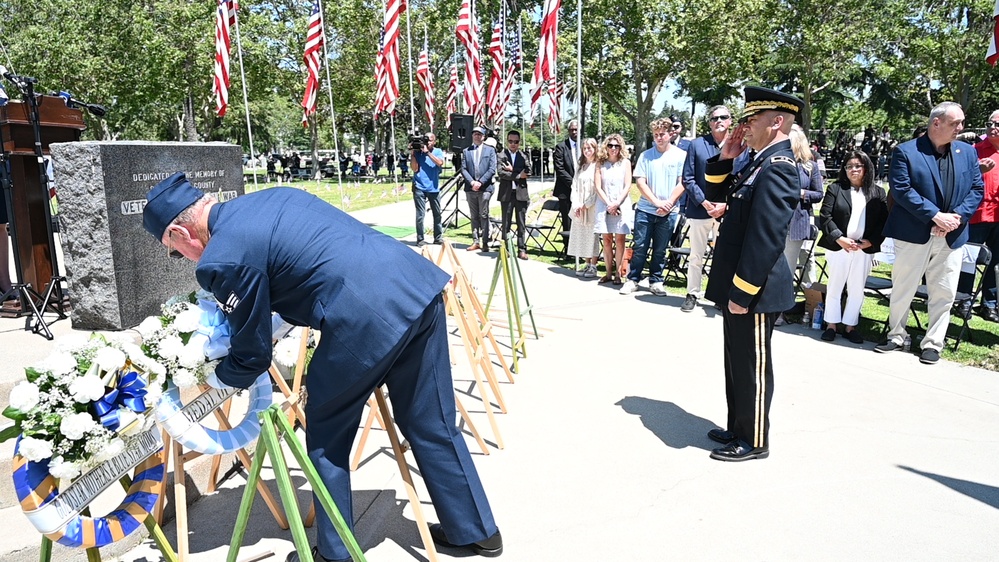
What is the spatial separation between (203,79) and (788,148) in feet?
121

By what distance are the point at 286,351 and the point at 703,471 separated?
277 centimetres

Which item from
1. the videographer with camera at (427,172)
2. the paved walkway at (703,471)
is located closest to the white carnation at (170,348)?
the paved walkway at (703,471)

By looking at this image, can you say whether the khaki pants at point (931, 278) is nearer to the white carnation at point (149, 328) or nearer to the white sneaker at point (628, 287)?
the white sneaker at point (628, 287)

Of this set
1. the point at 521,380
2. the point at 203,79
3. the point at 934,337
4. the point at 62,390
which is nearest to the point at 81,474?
the point at 62,390

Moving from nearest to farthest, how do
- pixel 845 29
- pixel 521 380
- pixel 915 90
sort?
1. pixel 521 380
2. pixel 845 29
3. pixel 915 90

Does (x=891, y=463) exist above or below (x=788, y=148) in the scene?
below

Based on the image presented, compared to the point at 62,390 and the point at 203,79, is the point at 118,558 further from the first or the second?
the point at 203,79

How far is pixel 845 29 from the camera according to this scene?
33.5 metres

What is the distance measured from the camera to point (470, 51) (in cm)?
1794

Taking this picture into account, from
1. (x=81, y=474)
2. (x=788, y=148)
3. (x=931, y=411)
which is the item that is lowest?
(x=931, y=411)

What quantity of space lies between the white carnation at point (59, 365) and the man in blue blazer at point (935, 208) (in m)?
6.37

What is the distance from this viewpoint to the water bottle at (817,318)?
7090 mm

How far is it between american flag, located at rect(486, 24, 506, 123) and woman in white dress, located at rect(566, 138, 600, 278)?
1146 centimetres

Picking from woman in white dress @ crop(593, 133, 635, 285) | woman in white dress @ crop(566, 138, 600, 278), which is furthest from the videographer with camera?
woman in white dress @ crop(593, 133, 635, 285)
